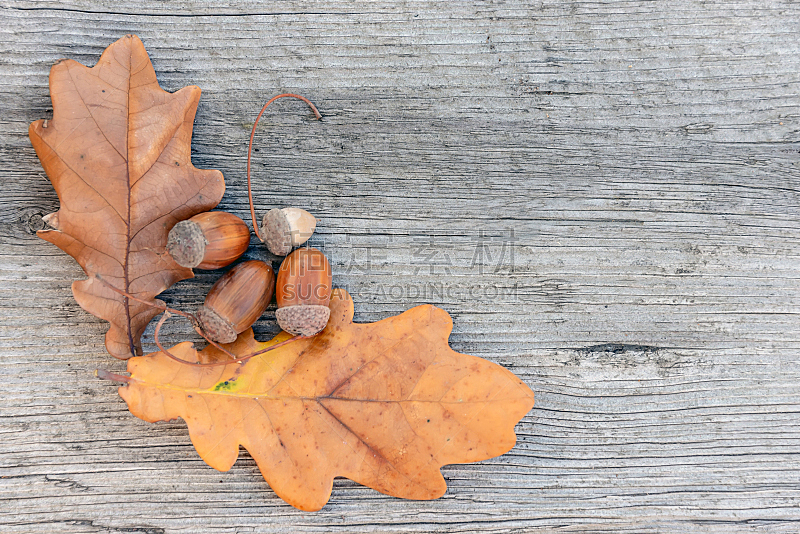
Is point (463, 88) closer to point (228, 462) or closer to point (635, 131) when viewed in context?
point (635, 131)

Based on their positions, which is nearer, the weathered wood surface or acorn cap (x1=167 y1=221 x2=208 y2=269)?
acorn cap (x1=167 y1=221 x2=208 y2=269)

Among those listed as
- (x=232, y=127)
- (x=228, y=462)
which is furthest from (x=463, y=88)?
(x=228, y=462)

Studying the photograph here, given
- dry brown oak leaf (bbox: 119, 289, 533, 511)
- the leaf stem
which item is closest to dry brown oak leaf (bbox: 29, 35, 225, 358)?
the leaf stem

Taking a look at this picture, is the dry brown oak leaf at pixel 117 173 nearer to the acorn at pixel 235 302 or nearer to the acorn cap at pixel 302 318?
the acorn at pixel 235 302

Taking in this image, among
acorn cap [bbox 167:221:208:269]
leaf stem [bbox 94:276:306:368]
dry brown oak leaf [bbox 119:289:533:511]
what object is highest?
acorn cap [bbox 167:221:208:269]

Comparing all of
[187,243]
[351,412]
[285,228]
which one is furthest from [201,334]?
[351,412]

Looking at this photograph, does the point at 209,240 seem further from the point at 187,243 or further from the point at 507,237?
the point at 507,237

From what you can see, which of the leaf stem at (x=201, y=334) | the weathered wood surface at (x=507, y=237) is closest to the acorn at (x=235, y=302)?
the leaf stem at (x=201, y=334)

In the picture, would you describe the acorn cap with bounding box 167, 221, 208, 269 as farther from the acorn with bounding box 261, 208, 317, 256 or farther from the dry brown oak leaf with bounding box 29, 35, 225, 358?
the acorn with bounding box 261, 208, 317, 256
